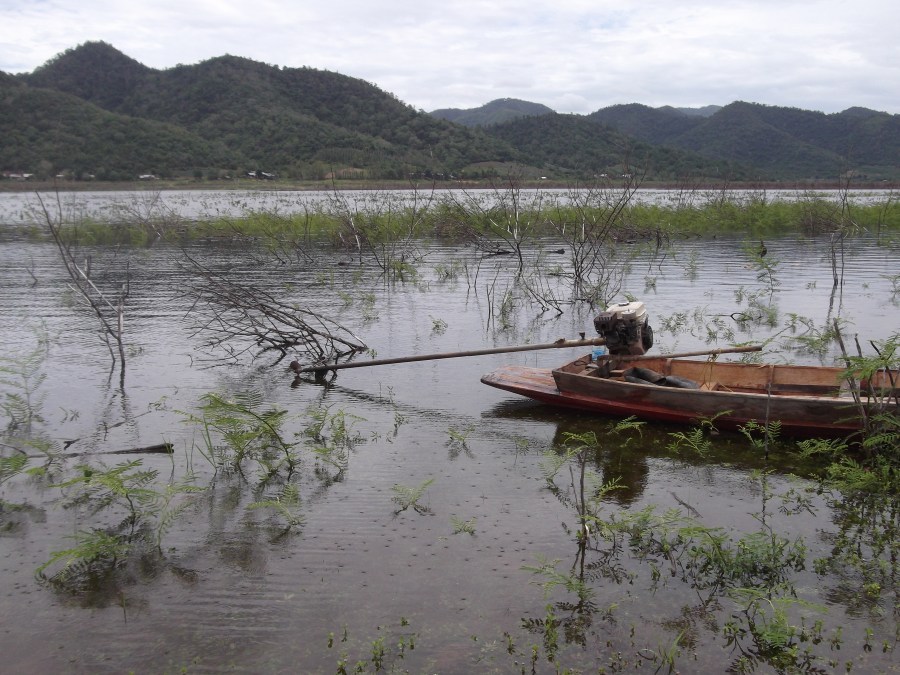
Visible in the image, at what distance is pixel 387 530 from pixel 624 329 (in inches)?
149

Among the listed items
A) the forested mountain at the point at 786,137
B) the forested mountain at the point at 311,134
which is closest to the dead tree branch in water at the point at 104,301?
the forested mountain at the point at 311,134

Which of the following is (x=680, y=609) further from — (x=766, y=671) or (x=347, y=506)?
(x=347, y=506)

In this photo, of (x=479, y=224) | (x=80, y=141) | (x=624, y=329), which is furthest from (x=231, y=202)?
(x=624, y=329)

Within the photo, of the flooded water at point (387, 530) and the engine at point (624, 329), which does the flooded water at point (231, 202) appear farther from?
the engine at point (624, 329)

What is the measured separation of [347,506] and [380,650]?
2124 mm

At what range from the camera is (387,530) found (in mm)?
5887

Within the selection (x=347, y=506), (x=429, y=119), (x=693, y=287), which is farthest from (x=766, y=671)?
(x=429, y=119)

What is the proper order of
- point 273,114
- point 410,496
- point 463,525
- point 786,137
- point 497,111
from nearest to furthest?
point 463,525 < point 410,496 < point 273,114 < point 786,137 < point 497,111

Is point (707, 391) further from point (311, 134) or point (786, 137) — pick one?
point (786, 137)

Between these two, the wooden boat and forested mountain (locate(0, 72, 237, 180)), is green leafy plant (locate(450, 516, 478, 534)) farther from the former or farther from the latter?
forested mountain (locate(0, 72, 237, 180))

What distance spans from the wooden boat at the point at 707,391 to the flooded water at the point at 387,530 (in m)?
0.28

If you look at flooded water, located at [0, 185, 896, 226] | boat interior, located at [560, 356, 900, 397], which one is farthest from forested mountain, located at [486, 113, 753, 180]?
boat interior, located at [560, 356, 900, 397]

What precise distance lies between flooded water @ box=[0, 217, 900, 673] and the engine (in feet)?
3.07

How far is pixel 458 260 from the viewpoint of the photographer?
2227 centimetres
